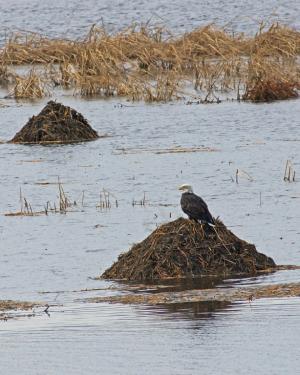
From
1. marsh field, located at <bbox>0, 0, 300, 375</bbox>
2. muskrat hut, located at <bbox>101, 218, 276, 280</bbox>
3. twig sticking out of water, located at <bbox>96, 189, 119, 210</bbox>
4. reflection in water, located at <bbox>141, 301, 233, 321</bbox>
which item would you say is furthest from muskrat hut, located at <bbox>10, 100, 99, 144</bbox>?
reflection in water, located at <bbox>141, 301, 233, 321</bbox>

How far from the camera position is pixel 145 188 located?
72.4ft

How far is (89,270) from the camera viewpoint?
15781mm

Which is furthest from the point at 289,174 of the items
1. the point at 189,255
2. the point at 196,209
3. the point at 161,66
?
the point at 161,66

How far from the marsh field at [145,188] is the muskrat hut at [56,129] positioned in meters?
0.38

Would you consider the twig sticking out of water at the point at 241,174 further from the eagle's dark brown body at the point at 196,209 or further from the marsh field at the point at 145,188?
the eagle's dark brown body at the point at 196,209

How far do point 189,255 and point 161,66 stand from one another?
2245 centimetres

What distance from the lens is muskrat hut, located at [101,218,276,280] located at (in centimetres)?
1487

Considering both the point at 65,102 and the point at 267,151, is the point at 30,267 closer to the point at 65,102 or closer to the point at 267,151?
the point at 267,151

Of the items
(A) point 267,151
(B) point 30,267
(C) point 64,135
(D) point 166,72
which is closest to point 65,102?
(D) point 166,72

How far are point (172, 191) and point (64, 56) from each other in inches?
650

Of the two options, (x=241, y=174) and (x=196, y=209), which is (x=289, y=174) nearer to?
(x=241, y=174)

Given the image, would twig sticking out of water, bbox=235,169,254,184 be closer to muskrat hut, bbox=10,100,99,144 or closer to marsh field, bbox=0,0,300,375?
marsh field, bbox=0,0,300,375

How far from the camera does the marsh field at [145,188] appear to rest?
1159 cm

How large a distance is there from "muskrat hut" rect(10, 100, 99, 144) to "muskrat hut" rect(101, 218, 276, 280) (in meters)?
13.1
